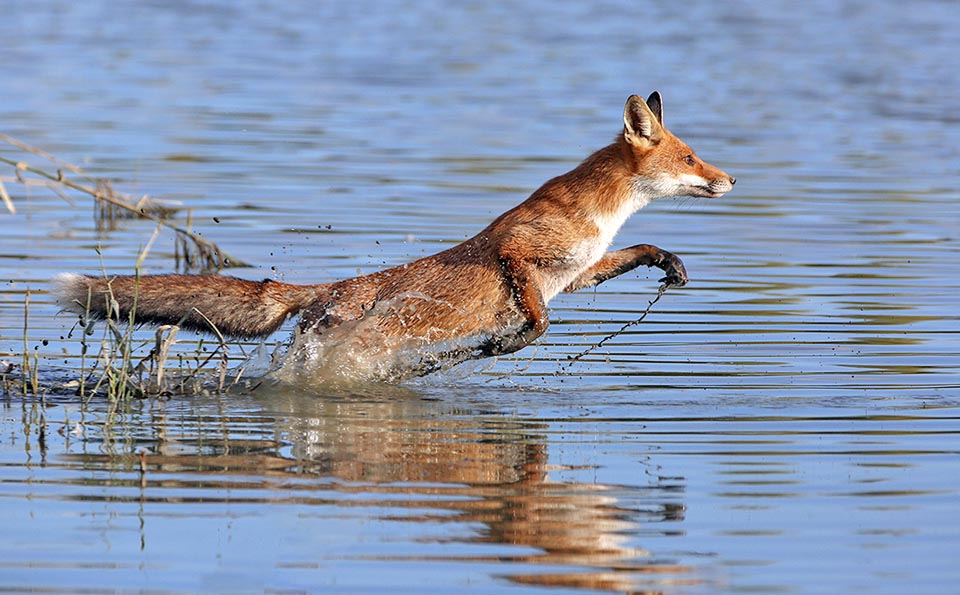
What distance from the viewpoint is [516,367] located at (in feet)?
33.7

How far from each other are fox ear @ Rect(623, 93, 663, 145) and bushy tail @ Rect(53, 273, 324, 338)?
2.10 metres

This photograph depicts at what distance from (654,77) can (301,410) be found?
18840 millimetres

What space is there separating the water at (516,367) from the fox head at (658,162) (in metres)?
1.07

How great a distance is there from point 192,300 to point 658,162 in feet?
9.64

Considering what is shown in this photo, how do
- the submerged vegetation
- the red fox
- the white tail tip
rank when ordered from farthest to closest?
1. the red fox
2. the white tail tip
3. the submerged vegetation

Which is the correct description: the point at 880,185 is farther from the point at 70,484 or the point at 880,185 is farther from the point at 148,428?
the point at 70,484

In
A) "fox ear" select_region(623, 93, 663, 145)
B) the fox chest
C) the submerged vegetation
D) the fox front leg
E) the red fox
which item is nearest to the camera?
the submerged vegetation

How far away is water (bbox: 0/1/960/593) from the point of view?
5.99 m

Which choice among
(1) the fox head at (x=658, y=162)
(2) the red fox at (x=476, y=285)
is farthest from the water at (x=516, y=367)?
(1) the fox head at (x=658, y=162)

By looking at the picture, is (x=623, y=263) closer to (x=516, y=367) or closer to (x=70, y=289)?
(x=516, y=367)

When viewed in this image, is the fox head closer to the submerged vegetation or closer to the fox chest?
the fox chest

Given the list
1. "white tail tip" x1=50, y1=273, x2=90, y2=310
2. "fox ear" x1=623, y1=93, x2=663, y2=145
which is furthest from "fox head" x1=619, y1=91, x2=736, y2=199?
"white tail tip" x1=50, y1=273, x2=90, y2=310

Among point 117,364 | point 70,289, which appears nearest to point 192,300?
point 70,289

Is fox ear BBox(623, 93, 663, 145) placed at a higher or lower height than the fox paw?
higher
